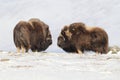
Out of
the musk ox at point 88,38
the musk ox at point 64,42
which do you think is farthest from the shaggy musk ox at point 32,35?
the musk ox at point 88,38

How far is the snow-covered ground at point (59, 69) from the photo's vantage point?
5969 mm

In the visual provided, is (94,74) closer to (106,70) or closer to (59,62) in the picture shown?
(106,70)

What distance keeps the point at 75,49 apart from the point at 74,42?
185 mm

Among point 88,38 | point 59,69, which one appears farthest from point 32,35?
point 59,69

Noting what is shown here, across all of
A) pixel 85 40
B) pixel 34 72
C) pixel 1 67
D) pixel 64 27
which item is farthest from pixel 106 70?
pixel 64 27

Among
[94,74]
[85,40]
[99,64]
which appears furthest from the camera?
[85,40]

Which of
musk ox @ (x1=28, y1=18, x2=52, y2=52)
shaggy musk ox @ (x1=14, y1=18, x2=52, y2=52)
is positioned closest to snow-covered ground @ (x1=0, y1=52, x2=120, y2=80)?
shaggy musk ox @ (x1=14, y1=18, x2=52, y2=52)

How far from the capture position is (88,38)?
1127 centimetres

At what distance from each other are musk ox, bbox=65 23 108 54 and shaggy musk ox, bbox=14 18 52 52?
0.83m

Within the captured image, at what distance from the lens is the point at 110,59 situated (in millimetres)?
8055

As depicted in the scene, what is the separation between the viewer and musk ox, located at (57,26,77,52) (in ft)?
38.7

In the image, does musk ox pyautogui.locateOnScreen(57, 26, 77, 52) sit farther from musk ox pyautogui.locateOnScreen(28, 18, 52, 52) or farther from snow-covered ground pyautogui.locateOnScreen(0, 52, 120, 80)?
snow-covered ground pyautogui.locateOnScreen(0, 52, 120, 80)

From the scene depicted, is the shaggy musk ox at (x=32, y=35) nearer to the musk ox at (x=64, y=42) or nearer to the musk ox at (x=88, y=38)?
the musk ox at (x=64, y=42)

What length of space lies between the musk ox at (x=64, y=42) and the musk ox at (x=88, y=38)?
9.3 inches
